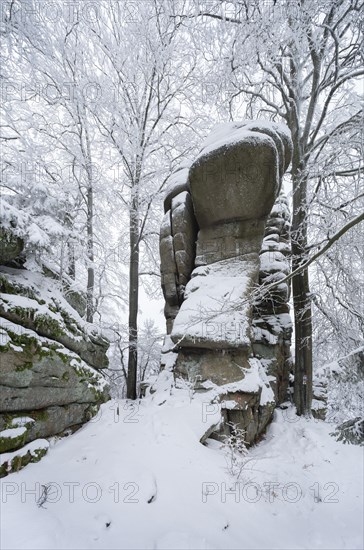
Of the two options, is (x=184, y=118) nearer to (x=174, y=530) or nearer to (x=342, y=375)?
(x=342, y=375)

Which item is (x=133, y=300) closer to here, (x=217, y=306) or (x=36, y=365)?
(x=217, y=306)

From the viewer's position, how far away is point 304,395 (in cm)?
745

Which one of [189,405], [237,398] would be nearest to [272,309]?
[237,398]

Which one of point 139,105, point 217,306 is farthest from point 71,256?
point 139,105

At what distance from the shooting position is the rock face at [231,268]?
5.98m

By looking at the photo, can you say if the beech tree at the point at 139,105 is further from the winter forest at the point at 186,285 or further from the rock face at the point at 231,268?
the rock face at the point at 231,268

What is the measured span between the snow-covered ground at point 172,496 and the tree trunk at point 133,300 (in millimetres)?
4418

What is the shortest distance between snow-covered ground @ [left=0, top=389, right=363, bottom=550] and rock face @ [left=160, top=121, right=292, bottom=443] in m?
1.29

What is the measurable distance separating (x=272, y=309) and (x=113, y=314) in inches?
321

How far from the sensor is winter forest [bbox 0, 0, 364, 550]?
128 inches

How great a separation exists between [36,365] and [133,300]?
6.00 m

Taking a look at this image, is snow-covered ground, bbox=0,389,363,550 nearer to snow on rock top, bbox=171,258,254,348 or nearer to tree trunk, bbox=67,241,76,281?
snow on rock top, bbox=171,258,254,348

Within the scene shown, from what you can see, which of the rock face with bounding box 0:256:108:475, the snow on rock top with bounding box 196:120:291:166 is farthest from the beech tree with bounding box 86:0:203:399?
the rock face with bounding box 0:256:108:475

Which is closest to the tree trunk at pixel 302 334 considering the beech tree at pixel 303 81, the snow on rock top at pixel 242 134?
the beech tree at pixel 303 81
